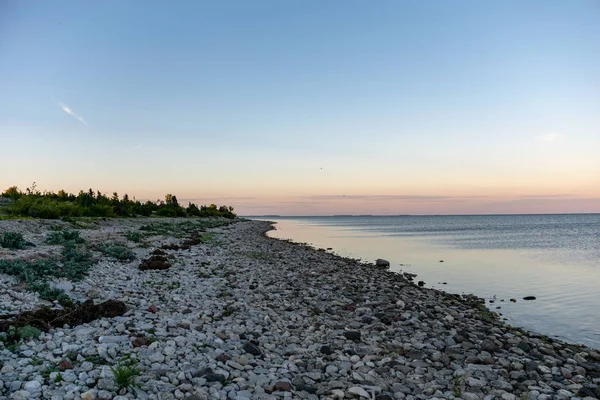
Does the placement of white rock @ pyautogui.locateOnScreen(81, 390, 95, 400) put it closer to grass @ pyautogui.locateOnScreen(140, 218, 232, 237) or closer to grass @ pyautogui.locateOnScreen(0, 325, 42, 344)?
grass @ pyautogui.locateOnScreen(0, 325, 42, 344)

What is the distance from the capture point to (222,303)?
38.0 ft

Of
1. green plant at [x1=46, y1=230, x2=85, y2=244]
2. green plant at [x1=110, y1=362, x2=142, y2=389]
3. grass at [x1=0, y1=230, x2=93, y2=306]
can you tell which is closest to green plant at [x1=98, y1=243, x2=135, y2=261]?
grass at [x1=0, y1=230, x2=93, y2=306]

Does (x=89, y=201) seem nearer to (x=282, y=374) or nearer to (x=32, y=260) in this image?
(x=32, y=260)

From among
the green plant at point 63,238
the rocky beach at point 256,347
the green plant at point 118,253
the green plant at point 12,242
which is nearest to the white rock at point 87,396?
the rocky beach at point 256,347

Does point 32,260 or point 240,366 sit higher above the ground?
point 32,260

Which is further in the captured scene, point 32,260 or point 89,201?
point 89,201

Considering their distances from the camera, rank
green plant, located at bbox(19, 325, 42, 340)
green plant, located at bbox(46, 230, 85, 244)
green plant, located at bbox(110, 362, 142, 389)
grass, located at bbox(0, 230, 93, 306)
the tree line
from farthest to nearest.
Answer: the tree line → green plant, located at bbox(46, 230, 85, 244) → grass, located at bbox(0, 230, 93, 306) → green plant, located at bbox(19, 325, 42, 340) → green plant, located at bbox(110, 362, 142, 389)

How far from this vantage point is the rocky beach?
6.17m

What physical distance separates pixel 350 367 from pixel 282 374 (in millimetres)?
1329

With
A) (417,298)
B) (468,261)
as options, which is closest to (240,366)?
(417,298)

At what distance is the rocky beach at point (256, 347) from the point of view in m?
6.17

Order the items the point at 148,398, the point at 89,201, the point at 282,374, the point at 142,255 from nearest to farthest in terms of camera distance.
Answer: the point at 148,398
the point at 282,374
the point at 142,255
the point at 89,201

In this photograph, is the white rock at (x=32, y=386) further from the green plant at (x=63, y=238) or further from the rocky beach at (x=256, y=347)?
the green plant at (x=63, y=238)

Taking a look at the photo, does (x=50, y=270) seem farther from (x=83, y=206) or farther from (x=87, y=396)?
(x=83, y=206)
